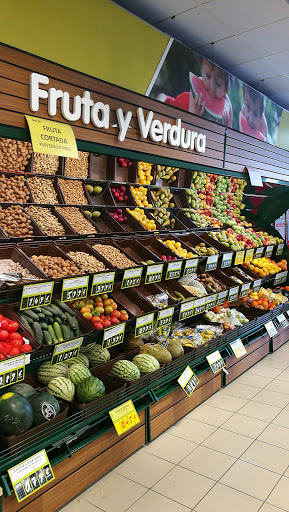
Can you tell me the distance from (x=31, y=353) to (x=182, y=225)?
3192 millimetres

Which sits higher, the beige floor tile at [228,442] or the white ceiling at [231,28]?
the white ceiling at [231,28]

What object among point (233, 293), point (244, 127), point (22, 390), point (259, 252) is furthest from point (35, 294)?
point (244, 127)

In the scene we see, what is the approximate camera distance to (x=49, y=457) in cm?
226

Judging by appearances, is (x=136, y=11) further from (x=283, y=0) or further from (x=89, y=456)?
(x=89, y=456)

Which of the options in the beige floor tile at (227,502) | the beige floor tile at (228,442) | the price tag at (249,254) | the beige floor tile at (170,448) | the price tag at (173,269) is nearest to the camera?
the beige floor tile at (227,502)

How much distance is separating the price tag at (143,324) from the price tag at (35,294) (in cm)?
90

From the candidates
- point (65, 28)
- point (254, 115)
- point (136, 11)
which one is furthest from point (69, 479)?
point (254, 115)

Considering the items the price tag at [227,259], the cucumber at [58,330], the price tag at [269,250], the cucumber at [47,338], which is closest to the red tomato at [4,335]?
the cucumber at [47,338]

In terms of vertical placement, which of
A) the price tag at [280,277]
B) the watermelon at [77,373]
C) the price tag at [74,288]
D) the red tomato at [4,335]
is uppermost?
the price tag at [74,288]

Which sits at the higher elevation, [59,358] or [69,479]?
[59,358]

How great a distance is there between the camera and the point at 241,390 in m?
4.01

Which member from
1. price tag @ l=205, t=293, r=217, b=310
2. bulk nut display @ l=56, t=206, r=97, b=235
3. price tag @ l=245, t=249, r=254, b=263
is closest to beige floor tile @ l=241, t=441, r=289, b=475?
price tag @ l=205, t=293, r=217, b=310

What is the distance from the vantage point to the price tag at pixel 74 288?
8.53 feet

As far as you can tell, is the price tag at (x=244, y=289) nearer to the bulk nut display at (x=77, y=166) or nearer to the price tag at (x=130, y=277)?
the price tag at (x=130, y=277)
